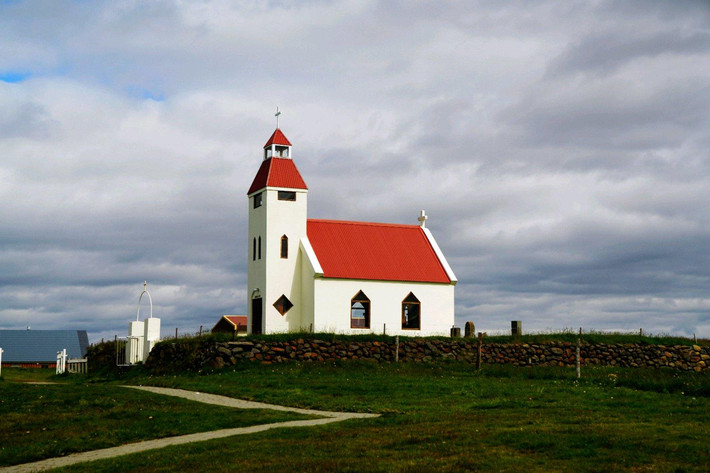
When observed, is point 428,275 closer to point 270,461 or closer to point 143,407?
point 143,407

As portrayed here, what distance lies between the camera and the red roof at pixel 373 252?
42.4m

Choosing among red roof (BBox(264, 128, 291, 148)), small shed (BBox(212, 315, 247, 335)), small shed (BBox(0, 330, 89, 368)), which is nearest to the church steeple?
red roof (BBox(264, 128, 291, 148))

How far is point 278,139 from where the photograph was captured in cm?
4416

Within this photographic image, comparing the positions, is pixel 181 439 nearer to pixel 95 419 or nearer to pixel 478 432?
pixel 95 419

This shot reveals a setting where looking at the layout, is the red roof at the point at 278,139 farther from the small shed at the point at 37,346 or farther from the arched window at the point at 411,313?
the small shed at the point at 37,346

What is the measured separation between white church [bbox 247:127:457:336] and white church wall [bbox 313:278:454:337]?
0.06 meters

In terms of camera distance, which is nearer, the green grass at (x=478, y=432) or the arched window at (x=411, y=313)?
the green grass at (x=478, y=432)

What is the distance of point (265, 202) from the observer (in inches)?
1667

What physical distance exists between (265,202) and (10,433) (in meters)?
23.9

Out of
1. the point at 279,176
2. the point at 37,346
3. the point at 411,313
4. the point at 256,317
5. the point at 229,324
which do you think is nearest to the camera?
the point at 279,176

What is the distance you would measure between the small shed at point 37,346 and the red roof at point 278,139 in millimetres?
39294

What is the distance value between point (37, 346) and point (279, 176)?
43791 millimetres

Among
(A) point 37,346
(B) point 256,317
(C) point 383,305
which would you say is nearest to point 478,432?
(C) point 383,305

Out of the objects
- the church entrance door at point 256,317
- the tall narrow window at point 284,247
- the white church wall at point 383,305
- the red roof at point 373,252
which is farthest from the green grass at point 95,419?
the red roof at point 373,252
